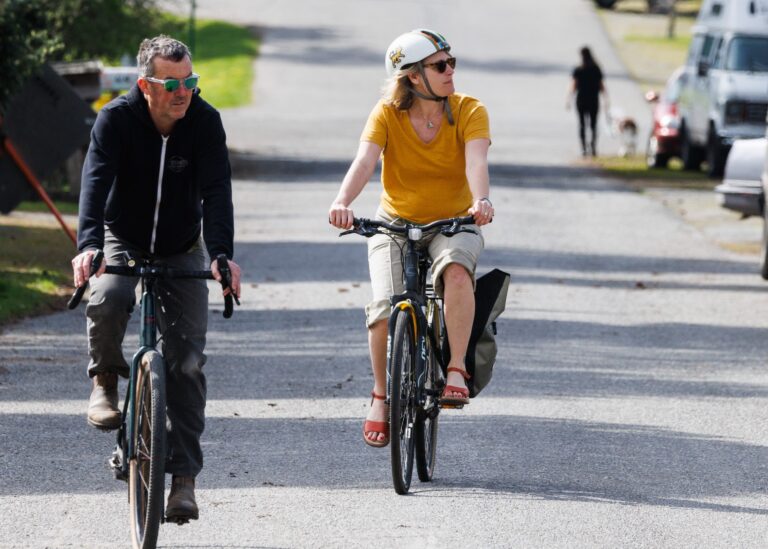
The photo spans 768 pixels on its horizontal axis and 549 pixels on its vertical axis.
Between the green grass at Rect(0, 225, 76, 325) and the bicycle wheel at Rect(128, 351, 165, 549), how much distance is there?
6.72 meters

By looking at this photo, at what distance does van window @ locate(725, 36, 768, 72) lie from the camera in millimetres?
26844

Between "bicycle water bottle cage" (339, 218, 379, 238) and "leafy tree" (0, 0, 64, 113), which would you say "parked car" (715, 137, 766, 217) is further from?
"bicycle water bottle cage" (339, 218, 379, 238)

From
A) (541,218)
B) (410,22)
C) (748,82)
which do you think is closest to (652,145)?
(748,82)

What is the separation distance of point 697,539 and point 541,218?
15243mm

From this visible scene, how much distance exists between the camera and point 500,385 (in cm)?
1032

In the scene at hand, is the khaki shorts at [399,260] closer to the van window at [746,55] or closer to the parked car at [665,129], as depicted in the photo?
the van window at [746,55]

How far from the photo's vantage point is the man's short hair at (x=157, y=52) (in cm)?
616

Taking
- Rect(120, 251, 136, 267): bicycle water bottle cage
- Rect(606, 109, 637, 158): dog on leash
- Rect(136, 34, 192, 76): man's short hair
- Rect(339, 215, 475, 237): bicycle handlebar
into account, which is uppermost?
Rect(136, 34, 192, 76): man's short hair

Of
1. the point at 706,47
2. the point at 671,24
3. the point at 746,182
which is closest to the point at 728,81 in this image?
the point at 706,47

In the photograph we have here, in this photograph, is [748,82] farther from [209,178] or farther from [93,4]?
[209,178]

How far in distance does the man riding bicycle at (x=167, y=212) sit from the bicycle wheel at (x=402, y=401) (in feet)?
3.22

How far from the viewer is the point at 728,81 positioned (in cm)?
2636

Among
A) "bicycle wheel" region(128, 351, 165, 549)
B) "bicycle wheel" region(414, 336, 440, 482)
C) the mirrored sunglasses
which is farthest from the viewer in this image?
"bicycle wheel" region(414, 336, 440, 482)

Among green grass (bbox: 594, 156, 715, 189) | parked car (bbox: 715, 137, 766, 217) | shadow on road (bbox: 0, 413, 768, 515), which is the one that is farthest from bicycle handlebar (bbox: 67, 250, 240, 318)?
green grass (bbox: 594, 156, 715, 189)
